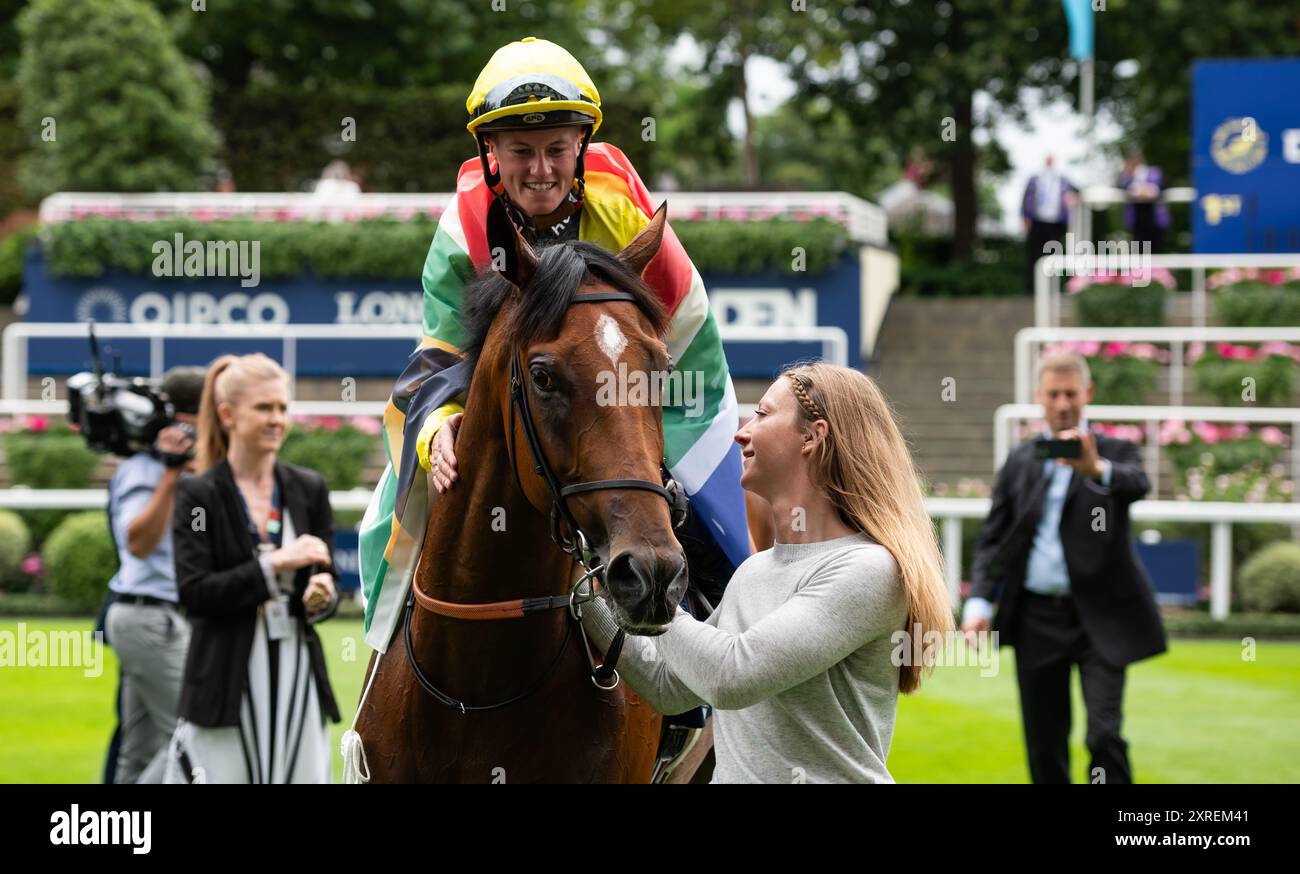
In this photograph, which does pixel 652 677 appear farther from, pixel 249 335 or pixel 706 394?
pixel 249 335

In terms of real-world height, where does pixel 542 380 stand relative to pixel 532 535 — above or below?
above

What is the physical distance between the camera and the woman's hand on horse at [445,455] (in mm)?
3236

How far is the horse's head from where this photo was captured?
2.71 metres

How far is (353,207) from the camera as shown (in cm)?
1722

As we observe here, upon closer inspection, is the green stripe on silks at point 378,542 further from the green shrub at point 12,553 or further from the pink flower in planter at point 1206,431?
the pink flower in planter at point 1206,431

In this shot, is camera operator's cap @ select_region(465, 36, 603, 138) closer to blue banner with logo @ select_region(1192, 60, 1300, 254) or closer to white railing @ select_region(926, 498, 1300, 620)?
white railing @ select_region(926, 498, 1300, 620)

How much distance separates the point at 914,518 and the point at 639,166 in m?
19.4

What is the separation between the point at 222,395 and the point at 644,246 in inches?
100

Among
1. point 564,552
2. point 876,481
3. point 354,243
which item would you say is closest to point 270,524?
point 564,552

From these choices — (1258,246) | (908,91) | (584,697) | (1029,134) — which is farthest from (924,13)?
(584,697)

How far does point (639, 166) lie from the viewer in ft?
72.2

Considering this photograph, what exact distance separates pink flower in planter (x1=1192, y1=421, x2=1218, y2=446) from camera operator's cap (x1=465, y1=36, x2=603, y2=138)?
1118cm

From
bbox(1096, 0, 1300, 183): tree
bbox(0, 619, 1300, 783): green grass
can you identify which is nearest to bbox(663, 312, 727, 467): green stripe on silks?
bbox(0, 619, 1300, 783): green grass
